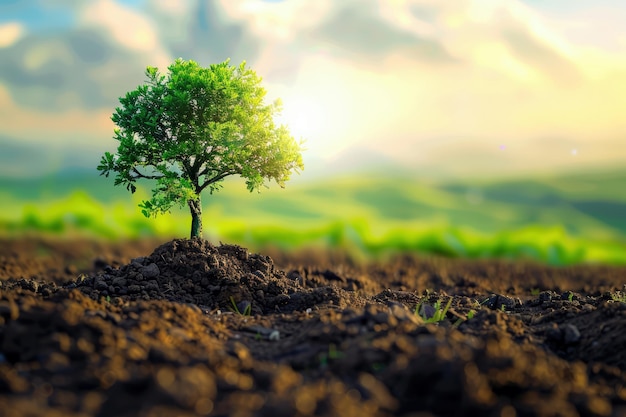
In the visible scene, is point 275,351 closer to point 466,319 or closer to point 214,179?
point 466,319

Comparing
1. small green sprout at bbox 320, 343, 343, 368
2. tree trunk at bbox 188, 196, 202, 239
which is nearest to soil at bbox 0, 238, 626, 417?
small green sprout at bbox 320, 343, 343, 368

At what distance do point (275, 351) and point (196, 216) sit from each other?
4.91 meters

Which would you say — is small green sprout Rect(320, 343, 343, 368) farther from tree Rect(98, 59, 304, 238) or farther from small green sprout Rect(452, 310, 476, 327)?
tree Rect(98, 59, 304, 238)

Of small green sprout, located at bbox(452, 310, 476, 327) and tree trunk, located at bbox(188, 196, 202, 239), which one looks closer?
small green sprout, located at bbox(452, 310, 476, 327)

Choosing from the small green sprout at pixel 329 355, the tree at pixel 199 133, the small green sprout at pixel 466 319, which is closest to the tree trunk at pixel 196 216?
the tree at pixel 199 133

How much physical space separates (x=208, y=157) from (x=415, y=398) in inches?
265

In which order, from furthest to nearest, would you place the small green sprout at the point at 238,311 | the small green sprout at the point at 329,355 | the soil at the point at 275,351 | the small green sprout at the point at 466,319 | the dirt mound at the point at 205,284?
the dirt mound at the point at 205,284
the small green sprout at the point at 238,311
the small green sprout at the point at 466,319
the small green sprout at the point at 329,355
the soil at the point at 275,351

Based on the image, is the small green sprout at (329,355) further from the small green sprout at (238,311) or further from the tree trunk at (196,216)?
the tree trunk at (196,216)

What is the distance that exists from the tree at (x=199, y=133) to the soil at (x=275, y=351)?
129 centimetres

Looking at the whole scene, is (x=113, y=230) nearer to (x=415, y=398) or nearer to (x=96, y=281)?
(x=96, y=281)

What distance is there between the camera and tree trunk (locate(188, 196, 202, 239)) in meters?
10.9

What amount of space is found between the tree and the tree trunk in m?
0.02

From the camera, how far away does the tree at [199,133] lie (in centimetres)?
1054

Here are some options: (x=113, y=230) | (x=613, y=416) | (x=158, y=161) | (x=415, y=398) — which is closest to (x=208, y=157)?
(x=158, y=161)
